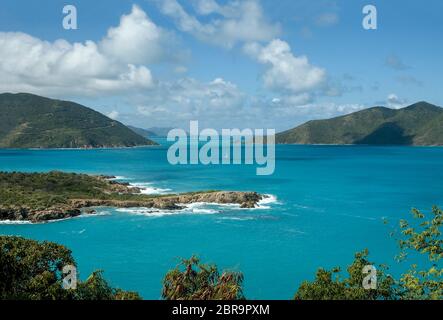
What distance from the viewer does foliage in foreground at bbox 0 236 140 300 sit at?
20266 mm

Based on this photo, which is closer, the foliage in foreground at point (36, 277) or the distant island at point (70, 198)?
the foliage in foreground at point (36, 277)

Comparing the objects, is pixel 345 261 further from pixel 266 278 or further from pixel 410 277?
pixel 410 277

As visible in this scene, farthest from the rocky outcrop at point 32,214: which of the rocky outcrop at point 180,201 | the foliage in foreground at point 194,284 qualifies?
the foliage in foreground at point 194,284

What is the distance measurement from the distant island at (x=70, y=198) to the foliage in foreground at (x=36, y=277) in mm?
46042

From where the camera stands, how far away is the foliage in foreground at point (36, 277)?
20.3 m

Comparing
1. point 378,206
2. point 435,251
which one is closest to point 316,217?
point 378,206

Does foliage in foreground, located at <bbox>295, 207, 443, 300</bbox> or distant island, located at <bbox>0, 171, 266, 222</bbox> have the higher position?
foliage in foreground, located at <bbox>295, 207, 443, 300</bbox>

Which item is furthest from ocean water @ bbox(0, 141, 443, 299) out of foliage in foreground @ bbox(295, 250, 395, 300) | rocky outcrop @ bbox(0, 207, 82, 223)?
foliage in foreground @ bbox(295, 250, 395, 300)

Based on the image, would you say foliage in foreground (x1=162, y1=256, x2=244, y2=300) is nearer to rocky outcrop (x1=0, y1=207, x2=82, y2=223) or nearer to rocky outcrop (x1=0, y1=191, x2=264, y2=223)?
rocky outcrop (x1=0, y1=207, x2=82, y2=223)

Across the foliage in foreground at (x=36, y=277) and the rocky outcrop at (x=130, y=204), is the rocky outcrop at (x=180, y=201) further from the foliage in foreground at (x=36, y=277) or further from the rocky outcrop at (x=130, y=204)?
the foliage in foreground at (x=36, y=277)

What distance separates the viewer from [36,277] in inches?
829

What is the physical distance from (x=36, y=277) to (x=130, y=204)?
57.2m
